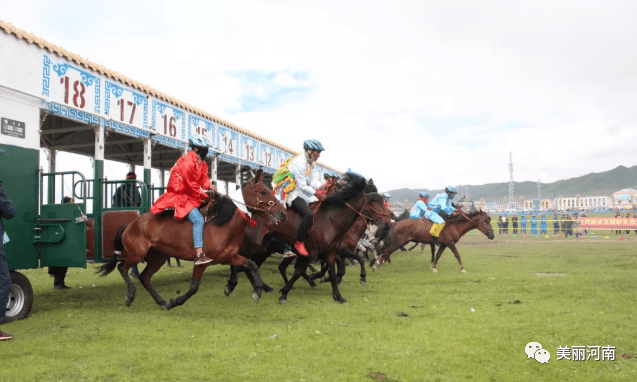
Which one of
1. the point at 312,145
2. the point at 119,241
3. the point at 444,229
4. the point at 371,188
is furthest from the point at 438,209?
Result: the point at 119,241

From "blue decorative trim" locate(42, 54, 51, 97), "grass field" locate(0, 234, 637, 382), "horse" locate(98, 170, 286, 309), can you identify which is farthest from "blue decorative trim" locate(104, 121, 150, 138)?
"grass field" locate(0, 234, 637, 382)

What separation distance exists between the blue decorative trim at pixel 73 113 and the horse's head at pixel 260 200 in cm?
328

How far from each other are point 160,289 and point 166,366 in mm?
5644

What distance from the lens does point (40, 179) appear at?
712cm

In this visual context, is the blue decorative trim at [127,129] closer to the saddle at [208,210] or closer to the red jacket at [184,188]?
the red jacket at [184,188]

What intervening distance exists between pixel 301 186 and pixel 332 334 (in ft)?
10.7

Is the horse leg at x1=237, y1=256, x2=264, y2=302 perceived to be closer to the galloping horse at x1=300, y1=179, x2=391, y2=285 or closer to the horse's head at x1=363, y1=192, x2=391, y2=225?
the galloping horse at x1=300, y1=179, x2=391, y2=285

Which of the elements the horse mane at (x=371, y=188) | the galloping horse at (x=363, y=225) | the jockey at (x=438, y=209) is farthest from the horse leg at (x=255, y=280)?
the jockey at (x=438, y=209)

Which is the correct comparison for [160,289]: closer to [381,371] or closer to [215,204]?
[215,204]

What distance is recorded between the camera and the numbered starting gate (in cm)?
663

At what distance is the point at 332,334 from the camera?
5.59 m

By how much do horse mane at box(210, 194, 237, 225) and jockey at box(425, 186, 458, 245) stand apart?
26.3 ft

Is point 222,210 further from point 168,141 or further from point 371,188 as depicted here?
point 371,188

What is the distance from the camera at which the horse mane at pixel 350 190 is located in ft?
28.7
